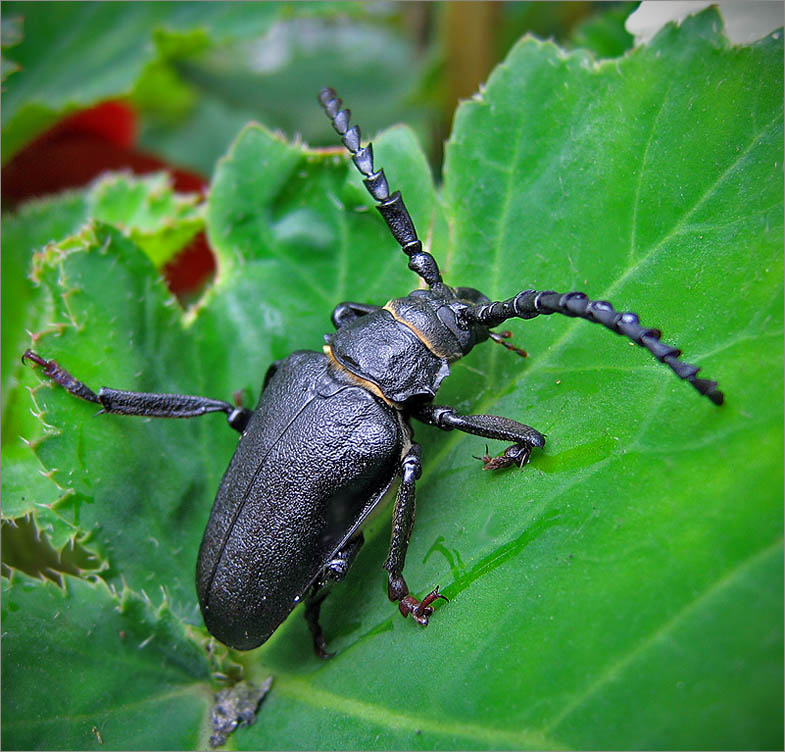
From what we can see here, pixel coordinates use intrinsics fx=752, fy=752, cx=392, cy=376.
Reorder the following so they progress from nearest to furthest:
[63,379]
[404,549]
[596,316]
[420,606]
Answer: [596,316]
[420,606]
[404,549]
[63,379]

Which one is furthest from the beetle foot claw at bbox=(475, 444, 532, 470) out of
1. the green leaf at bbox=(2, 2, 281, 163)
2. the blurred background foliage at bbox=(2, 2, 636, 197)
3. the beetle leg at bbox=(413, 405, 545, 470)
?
the green leaf at bbox=(2, 2, 281, 163)

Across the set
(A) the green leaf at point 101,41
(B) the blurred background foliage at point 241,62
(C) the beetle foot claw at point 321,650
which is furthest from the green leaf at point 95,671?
(A) the green leaf at point 101,41

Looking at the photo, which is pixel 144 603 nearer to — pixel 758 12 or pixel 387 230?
pixel 387 230

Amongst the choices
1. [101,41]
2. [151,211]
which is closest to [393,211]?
[151,211]

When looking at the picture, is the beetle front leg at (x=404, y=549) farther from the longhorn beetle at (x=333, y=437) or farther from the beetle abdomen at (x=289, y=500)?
the beetle abdomen at (x=289, y=500)

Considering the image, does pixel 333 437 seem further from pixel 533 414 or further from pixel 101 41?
pixel 101 41

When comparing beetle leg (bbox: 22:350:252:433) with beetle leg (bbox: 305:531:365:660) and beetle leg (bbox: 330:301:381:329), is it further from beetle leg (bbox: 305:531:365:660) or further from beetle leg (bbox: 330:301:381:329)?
beetle leg (bbox: 305:531:365:660)

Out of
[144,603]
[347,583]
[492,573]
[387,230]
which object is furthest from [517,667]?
[387,230]
